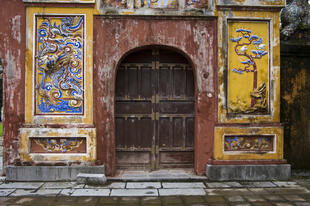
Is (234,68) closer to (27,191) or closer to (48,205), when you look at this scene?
(48,205)

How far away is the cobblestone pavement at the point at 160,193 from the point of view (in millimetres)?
4480

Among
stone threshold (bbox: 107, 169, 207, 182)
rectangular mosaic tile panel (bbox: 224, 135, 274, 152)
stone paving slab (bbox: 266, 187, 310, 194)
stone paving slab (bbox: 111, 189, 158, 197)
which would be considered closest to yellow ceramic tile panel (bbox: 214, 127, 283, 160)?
rectangular mosaic tile panel (bbox: 224, 135, 274, 152)

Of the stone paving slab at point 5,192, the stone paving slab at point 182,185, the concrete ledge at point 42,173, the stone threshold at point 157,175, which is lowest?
the stone paving slab at point 182,185

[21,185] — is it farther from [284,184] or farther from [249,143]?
[284,184]

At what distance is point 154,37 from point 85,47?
1.49m

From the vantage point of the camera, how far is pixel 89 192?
4.93m

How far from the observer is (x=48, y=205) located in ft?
14.3

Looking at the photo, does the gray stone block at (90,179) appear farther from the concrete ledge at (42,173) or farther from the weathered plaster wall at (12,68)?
the weathered plaster wall at (12,68)

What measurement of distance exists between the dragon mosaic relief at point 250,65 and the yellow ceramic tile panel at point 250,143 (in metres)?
0.43

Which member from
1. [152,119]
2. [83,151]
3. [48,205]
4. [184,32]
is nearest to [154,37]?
[184,32]

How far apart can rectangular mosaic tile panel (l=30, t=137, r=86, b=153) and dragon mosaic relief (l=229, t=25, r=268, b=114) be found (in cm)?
346

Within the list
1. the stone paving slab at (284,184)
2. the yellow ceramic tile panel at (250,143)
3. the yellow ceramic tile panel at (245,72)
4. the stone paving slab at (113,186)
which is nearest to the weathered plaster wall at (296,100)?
the yellow ceramic tile panel at (245,72)

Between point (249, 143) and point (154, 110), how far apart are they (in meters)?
2.19

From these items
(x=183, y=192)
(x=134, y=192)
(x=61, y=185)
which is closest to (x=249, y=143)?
(x=183, y=192)
